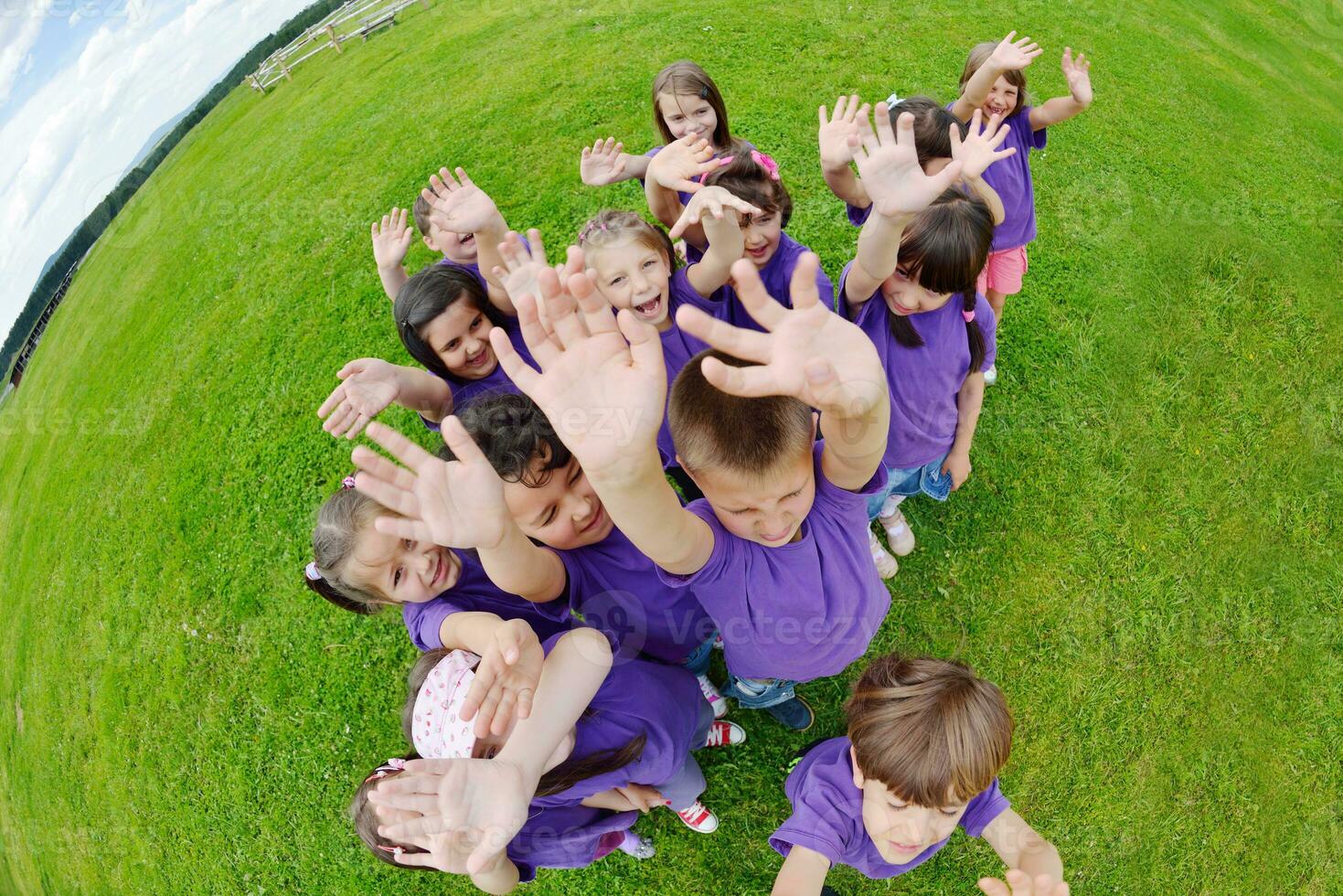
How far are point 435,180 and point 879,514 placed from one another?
2.84 m

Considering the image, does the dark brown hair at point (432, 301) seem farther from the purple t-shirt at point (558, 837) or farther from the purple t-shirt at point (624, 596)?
the purple t-shirt at point (558, 837)

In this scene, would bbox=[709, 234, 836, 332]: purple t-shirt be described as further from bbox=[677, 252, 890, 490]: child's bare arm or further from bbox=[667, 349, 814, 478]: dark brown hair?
bbox=[677, 252, 890, 490]: child's bare arm

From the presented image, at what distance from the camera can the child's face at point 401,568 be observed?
1.98 metres

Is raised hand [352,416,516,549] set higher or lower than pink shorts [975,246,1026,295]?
higher

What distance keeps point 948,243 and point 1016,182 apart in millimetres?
1371

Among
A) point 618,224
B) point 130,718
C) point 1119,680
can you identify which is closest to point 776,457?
point 618,224

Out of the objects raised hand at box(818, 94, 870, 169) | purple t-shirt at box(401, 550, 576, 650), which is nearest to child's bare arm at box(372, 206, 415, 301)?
purple t-shirt at box(401, 550, 576, 650)

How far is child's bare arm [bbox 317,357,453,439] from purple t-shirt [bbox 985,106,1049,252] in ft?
9.48

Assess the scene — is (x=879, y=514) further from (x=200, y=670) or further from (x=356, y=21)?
(x=356, y=21)

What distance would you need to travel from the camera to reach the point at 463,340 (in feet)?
8.78

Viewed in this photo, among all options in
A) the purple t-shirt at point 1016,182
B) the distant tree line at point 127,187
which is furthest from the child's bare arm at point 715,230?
the distant tree line at point 127,187

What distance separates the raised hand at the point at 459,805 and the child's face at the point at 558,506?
0.70m

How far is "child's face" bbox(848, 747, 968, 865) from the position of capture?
73.7 inches

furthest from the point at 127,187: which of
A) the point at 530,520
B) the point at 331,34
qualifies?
the point at 530,520
